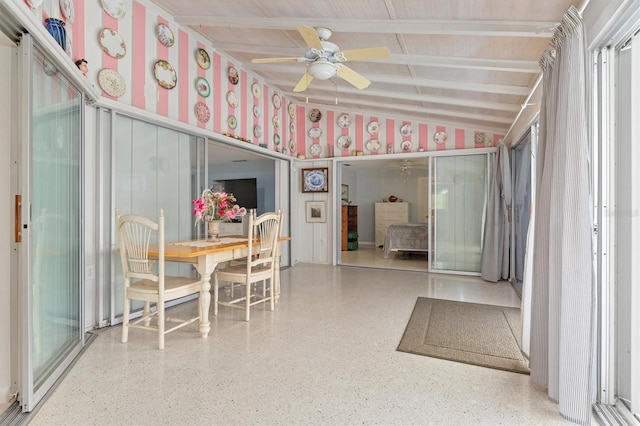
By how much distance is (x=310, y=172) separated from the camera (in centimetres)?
650

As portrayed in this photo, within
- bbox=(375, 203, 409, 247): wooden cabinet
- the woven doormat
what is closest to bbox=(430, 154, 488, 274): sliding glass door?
the woven doormat

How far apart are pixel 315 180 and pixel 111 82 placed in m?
3.89

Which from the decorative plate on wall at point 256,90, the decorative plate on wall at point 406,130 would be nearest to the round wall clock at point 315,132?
the decorative plate on wall at point 256,90

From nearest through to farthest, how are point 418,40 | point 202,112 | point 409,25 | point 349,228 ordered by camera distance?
1. point 409,25
2. point 418,40
3. point 202,112
4. point 349,228

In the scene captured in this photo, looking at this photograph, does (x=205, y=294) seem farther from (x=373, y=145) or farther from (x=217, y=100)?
(x=373, y=145)

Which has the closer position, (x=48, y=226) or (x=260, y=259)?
(x=48, y=226)

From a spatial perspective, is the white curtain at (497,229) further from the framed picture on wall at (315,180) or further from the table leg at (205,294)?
the table leg at (205,294)

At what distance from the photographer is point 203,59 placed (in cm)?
416

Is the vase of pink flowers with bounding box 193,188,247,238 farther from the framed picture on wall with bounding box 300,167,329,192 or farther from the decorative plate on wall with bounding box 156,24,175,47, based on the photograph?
the framed picture on wall with bounding box 300,167,329,192

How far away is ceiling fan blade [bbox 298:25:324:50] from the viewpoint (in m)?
2.50

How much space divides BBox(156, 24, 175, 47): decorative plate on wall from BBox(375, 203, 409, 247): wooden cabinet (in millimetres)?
7026

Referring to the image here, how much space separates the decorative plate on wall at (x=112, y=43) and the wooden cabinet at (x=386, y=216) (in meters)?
7.51

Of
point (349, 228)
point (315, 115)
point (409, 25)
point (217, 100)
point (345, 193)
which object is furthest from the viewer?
point (345, 193)

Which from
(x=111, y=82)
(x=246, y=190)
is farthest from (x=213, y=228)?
(x=246, y=190)
